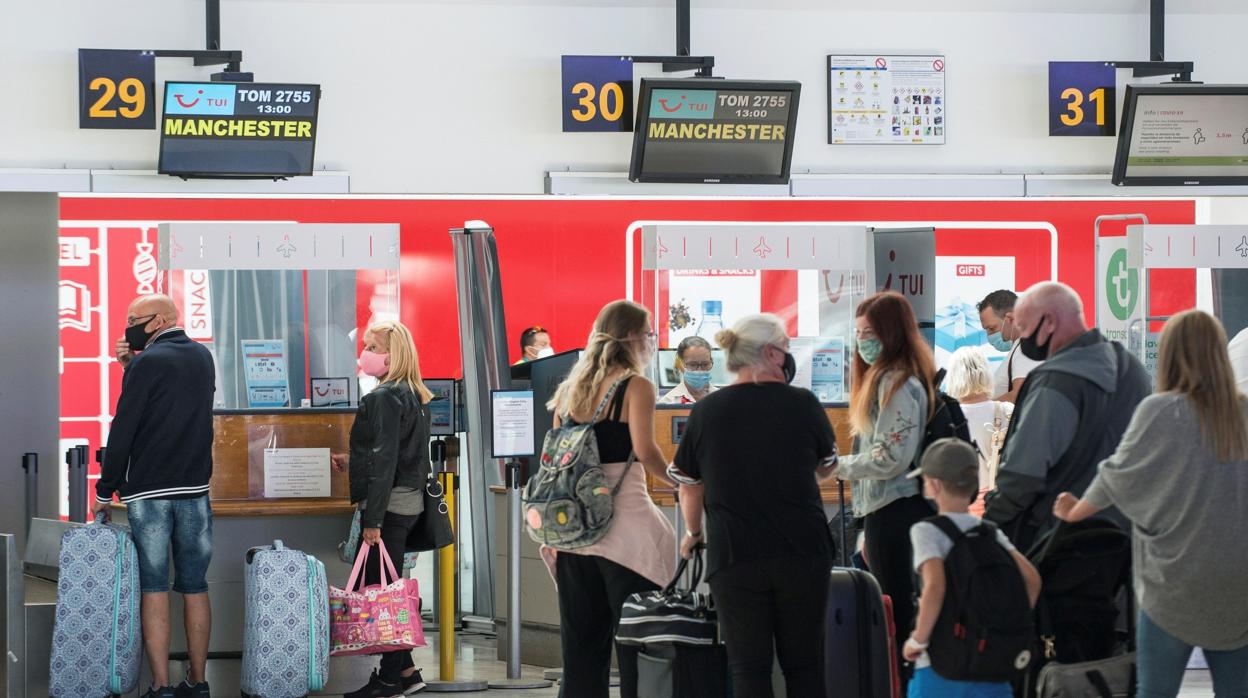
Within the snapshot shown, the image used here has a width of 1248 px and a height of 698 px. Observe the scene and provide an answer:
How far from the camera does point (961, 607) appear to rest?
3.57 meters

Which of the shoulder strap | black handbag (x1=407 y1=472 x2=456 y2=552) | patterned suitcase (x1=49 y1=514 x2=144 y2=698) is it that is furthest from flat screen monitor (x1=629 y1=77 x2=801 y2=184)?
the shoulder strap

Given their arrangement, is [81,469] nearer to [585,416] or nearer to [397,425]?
[397,425]

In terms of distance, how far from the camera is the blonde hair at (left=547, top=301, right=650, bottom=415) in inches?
160

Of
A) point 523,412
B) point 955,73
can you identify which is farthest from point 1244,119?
point 523,412

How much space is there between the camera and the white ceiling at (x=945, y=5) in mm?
7699

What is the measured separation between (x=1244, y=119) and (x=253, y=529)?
5.41 metres

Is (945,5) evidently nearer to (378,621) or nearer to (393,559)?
(393,559)

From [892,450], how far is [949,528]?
57 centimetres

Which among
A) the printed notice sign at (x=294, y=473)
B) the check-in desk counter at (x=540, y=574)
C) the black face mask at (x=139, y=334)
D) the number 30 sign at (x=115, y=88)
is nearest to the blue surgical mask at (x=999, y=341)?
the check-in desk counter at (x=540, y=574)

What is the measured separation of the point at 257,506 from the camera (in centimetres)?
613

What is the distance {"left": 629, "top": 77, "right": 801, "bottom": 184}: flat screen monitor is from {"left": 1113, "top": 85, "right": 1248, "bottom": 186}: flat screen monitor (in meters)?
1.81

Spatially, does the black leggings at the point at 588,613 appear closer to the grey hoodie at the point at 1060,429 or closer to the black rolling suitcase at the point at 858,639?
the black rolling suitcase at the point at 858,639

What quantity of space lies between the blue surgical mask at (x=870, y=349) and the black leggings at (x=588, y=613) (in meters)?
0.90

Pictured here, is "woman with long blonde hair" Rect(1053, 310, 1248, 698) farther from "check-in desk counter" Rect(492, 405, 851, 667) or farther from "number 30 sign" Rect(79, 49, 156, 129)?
"number 30 sign" Rect(79, 49, 156, 129)
